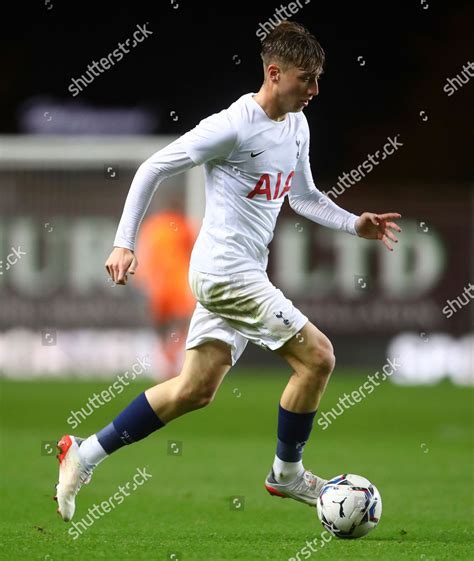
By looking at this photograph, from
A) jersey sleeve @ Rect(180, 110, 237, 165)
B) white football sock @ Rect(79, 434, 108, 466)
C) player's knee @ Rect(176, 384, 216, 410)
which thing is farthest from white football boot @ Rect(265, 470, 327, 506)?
jersey sleeve @ Rect(180, 110, 237, 165)

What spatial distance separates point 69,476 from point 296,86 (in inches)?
83.2

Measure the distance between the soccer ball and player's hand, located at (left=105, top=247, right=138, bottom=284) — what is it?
4.51ft

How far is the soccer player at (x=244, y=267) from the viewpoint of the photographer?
627 cm

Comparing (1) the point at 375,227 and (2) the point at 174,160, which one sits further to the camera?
(1) the point at 375,227

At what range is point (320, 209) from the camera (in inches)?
275

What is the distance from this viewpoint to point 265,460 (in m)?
10.1

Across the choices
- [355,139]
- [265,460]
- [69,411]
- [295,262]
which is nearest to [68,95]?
[355,139]

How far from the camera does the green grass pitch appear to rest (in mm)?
6062

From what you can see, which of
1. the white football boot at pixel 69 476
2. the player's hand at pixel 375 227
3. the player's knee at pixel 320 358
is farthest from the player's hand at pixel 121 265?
the player's hand at pixel 375 227

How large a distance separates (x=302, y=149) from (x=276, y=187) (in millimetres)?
288

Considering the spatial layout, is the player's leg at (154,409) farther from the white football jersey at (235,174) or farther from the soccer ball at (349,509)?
the soccer ball at (349,509)

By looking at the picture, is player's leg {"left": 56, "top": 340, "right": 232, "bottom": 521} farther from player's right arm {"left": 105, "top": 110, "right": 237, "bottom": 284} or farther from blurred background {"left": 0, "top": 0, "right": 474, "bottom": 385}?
blurred background {"left": 0, "top": 0, "right": 474, "bottom": 385}

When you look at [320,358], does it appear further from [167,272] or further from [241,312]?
[167,272]

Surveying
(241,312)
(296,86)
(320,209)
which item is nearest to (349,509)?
(241,312)
